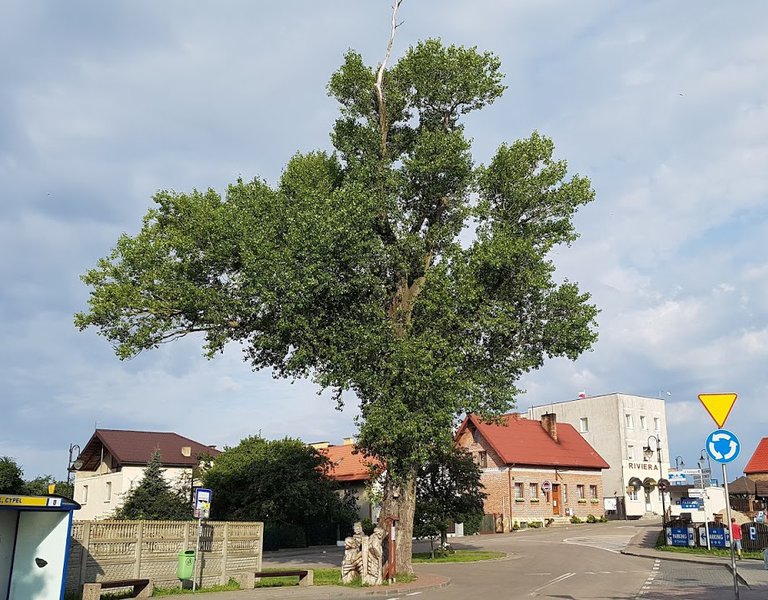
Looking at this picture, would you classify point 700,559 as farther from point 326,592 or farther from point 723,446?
point 723,446

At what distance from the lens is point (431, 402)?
23.7 meters

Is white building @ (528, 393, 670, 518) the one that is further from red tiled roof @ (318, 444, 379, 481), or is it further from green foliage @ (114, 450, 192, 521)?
green foliage @ (114, 450, 192, 521)

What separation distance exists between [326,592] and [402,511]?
18.9 feet

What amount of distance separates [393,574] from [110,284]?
13.1 metres

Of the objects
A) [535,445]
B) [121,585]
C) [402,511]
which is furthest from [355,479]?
[121,585]

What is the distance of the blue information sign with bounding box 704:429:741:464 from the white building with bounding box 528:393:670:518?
5278 centimetres

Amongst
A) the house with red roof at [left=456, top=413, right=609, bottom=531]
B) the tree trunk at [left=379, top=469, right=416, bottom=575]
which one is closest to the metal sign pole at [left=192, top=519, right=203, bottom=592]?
the tree trunk at [left=379, top=469, right=416, bottom=575]

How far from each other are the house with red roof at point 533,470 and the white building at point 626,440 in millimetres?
3769

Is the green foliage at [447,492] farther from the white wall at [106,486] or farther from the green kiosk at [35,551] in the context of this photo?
the green kiosk at [35,551]

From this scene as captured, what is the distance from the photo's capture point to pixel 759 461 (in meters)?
60.5

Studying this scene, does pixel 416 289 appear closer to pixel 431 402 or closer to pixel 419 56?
pixel 431 402

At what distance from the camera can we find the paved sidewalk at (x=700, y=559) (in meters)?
21.8

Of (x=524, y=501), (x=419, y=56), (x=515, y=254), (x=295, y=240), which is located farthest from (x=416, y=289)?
(x=524, y=501)

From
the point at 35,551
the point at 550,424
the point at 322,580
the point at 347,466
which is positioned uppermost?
the point at 550,424
